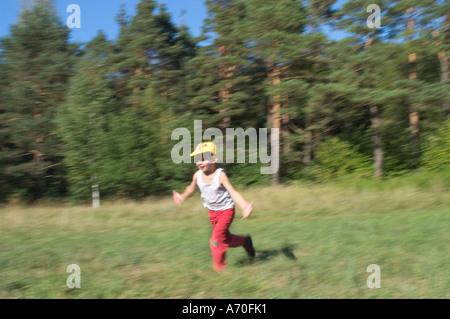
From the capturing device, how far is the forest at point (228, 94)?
24000mm

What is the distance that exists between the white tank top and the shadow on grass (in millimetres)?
939

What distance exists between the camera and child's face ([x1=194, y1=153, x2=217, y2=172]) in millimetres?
5782

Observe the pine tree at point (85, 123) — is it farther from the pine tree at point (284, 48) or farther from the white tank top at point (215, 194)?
the white tank top at point (215, 194)

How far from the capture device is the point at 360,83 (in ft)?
80.5

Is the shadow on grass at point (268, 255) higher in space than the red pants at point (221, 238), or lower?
lower

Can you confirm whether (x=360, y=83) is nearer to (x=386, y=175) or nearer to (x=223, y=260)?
(x=386, y=175)

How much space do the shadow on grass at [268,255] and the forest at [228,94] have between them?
58.1 feet

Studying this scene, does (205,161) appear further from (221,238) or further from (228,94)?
(228,94)

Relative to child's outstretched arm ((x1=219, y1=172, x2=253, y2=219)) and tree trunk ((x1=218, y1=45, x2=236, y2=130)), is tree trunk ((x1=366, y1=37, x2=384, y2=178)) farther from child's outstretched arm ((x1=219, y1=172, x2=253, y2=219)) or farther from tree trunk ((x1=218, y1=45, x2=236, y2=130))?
child's outstretched arm ((x1=219, y1=172, x2=253, y2=219))

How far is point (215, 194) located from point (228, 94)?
75.1 feet

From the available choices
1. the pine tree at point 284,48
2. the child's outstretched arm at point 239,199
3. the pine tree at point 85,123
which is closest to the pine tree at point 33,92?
the pine tree at point 85,123

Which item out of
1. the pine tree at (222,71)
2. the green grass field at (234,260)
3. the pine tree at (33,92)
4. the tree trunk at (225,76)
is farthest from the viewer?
the pine tree at (33,92)

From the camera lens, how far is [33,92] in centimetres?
3003

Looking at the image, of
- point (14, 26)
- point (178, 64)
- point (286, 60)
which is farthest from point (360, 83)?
point (14, 26)
